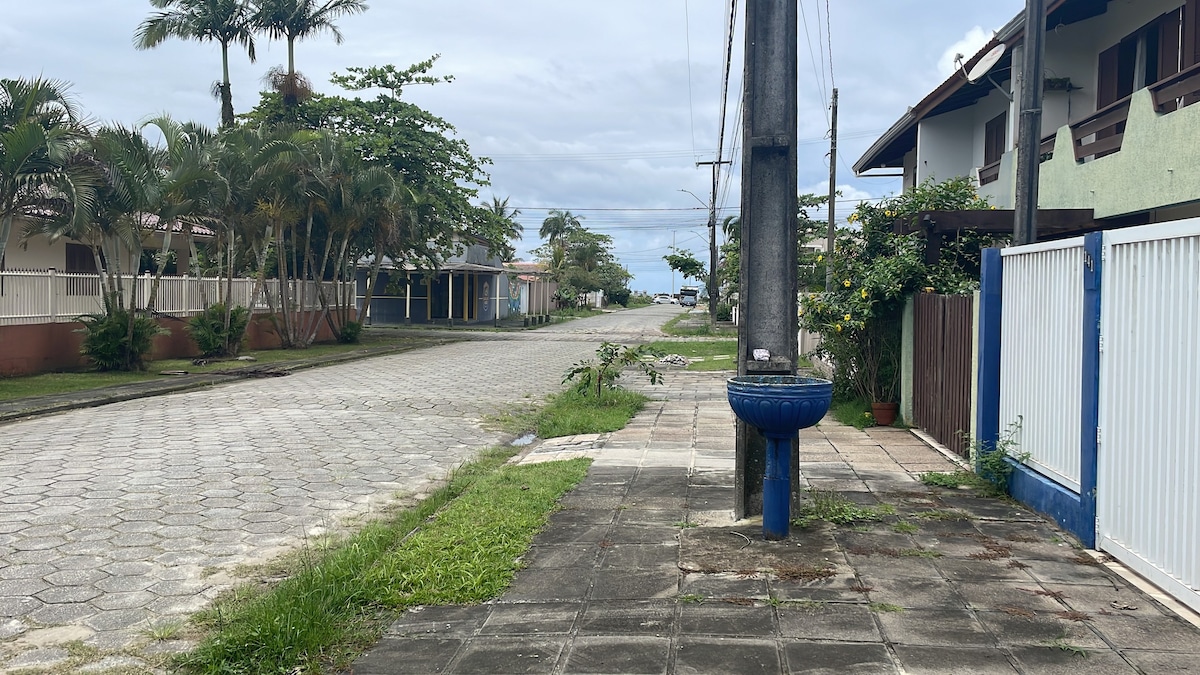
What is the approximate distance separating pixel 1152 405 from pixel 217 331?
782 inches

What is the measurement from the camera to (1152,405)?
4.75 meters

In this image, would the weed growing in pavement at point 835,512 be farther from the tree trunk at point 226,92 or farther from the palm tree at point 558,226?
the palm tree at point 558,226

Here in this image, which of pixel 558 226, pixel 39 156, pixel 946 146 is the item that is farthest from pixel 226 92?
pixel 558 226

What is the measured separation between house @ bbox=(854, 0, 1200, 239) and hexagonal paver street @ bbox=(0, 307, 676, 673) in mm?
6714

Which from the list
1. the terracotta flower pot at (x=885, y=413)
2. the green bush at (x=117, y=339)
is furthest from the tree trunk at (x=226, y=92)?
the terracotta flower pot at (x=885, y=413)

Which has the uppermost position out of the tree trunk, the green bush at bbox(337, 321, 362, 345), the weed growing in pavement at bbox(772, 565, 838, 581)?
A: the tree trunk

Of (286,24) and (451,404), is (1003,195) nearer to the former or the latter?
(451,404)

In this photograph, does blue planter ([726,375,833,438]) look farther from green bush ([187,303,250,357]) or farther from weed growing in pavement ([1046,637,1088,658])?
green bush ([187,303,250,357])

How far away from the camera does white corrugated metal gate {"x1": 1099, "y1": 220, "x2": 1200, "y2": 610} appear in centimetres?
438

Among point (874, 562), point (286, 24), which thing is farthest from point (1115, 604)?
point (286, 24)

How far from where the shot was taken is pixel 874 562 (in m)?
5.14

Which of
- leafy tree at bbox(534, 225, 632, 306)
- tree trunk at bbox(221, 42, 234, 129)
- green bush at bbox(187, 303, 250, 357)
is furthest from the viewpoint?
leafy tree at bbox(534, 225, 632, 306)

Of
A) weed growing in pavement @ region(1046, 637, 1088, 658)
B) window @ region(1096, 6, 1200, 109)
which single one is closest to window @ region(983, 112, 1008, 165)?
window @ region(1096, 6, 1200, 109)

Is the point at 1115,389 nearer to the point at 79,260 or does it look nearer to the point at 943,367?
the point at 943,367
